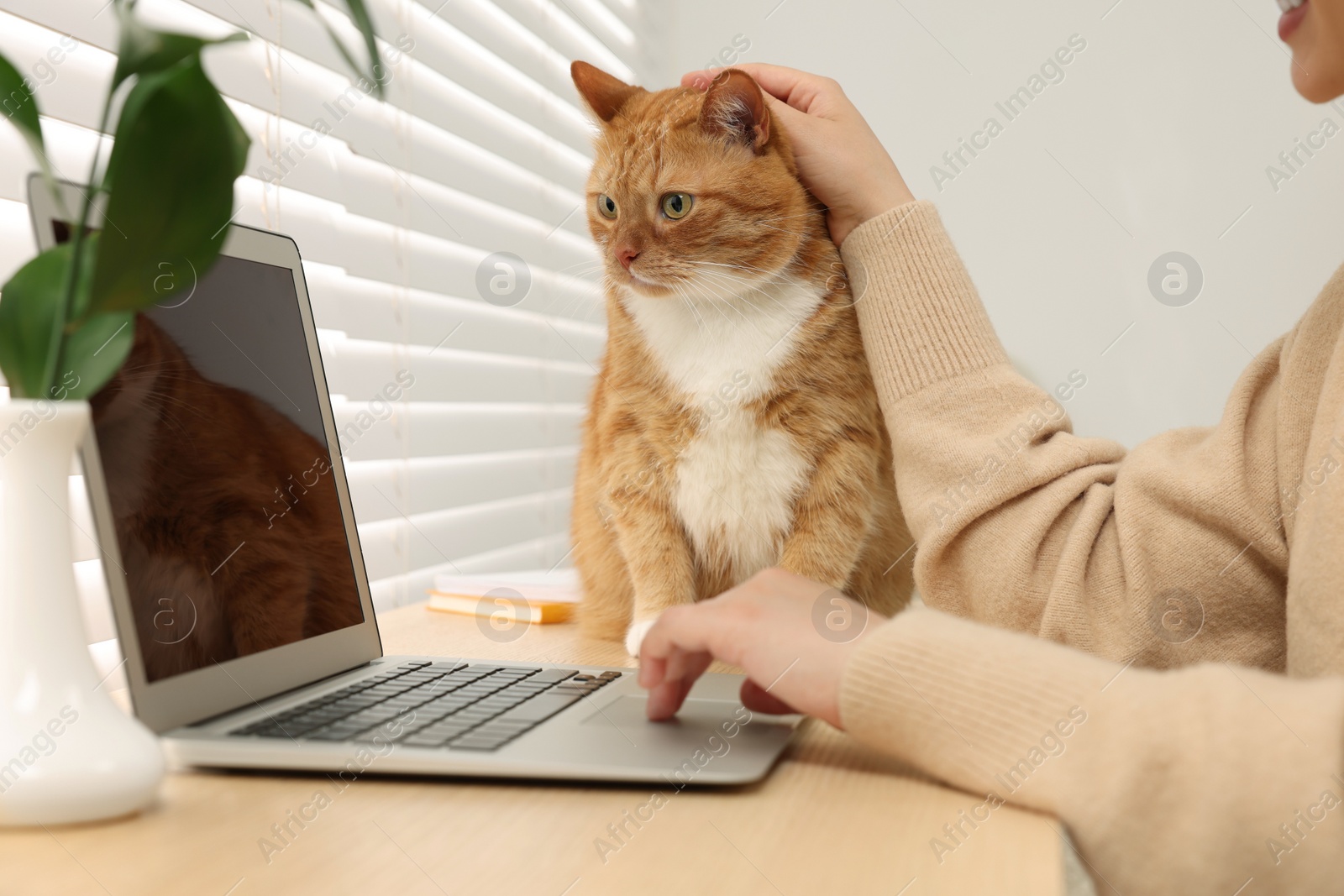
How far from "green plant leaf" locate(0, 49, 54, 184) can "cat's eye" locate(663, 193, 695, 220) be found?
713 mm

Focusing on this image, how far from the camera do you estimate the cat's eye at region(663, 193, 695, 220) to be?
44.5 inches

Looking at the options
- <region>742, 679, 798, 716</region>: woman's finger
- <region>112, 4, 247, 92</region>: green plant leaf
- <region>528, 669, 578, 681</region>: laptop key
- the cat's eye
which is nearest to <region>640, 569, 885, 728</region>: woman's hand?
<region>742, 679, 798, 716</region>: woman's finger

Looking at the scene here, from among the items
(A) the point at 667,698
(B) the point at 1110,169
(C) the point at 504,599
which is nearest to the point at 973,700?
(A) the point at 667,698

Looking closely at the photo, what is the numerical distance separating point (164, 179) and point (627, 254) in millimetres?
673

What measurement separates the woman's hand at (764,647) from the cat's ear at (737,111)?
1.94ft

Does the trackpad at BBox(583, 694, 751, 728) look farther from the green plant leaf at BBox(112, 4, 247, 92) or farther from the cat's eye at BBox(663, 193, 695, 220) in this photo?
the cat's eye at BBox(663, 193, 695, 220)

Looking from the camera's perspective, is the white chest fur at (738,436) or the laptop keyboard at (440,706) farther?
the white chest fur at (738,436)

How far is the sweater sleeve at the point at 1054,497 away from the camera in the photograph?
84 centimetres

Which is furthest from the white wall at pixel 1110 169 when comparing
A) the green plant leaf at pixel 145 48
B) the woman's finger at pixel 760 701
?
the green plant leaf at pixel 145 48

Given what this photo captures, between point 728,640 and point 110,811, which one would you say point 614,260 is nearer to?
point 728,640

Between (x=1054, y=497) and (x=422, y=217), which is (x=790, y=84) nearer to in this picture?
(x=1054, y=497)

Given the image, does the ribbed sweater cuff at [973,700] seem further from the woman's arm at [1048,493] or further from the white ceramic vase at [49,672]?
the white ceramic vase at [49,672]

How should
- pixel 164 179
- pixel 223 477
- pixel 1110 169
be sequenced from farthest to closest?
pixel 1110 169 → pixel 223 477 → pixel 164 179

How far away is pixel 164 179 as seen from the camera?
50 centimetres
